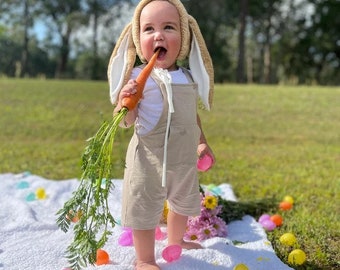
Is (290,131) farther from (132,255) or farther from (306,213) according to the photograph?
(132,255)

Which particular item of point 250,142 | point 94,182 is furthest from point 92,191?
point 250,142

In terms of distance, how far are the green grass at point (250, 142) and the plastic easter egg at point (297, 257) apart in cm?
5

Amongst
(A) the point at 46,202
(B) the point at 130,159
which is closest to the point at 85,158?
(B) the point at 130,159

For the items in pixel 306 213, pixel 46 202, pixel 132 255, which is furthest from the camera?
pixel 46 202

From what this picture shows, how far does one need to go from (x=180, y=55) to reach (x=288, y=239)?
4.49 feet

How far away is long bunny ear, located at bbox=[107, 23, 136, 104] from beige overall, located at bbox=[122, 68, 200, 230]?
0.57ft

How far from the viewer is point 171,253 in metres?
2.66

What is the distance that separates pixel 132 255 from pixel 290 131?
575cm

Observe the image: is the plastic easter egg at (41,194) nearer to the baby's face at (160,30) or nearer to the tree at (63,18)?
the baby's face at (160,30)

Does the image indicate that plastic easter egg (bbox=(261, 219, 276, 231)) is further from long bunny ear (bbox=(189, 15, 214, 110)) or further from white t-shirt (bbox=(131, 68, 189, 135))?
white t-shirt (bbox=(131, 68, 189, 135))

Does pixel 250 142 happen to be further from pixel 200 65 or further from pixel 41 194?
pixel 200 65

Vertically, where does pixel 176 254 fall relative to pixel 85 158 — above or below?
below

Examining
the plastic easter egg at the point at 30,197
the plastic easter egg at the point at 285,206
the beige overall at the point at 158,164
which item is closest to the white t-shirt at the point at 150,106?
the beige overall at the point at 158,164

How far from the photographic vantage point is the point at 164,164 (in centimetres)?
248
